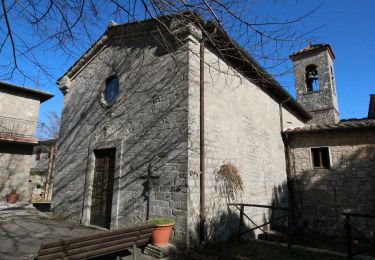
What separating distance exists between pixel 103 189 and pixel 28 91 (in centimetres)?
1274

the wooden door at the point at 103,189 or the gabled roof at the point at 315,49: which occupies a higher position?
the gabled roof at the point at 315,49

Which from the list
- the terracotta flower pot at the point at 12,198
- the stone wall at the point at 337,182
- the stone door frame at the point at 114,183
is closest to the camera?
the stone door frame at the point at 114,183

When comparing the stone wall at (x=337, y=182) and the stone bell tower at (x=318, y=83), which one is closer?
the stone wall at (x=337, y=182)

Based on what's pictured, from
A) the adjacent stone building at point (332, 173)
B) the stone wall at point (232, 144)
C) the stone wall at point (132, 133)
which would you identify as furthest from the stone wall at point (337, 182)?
the stone wall at point (132, 133)

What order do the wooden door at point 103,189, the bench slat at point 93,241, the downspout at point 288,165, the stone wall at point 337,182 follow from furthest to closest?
1. the downspout at point 288,165
2. the stone wall at point 337,182
3. the wooden door at point 103,189
4. the bench slat at point 93,241

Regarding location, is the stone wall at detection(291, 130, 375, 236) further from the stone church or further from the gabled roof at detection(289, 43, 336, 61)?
the gabled roof at detection(289, 43, 336, 61)

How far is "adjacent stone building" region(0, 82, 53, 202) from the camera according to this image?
14695mm

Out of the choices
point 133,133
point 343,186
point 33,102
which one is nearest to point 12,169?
point 33,102

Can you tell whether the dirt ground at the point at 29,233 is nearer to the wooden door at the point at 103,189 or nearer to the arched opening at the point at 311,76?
the wooden door at the point at 103,189

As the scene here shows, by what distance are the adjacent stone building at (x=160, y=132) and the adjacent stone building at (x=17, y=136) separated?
284 inches

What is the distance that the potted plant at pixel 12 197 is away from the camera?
1447 cm

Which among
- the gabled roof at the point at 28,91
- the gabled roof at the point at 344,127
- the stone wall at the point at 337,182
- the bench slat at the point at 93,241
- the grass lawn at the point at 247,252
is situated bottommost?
the grass lawn at the point at 247,252

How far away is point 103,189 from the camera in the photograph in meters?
7.70

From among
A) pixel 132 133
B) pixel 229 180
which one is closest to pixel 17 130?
pixel 132 133
